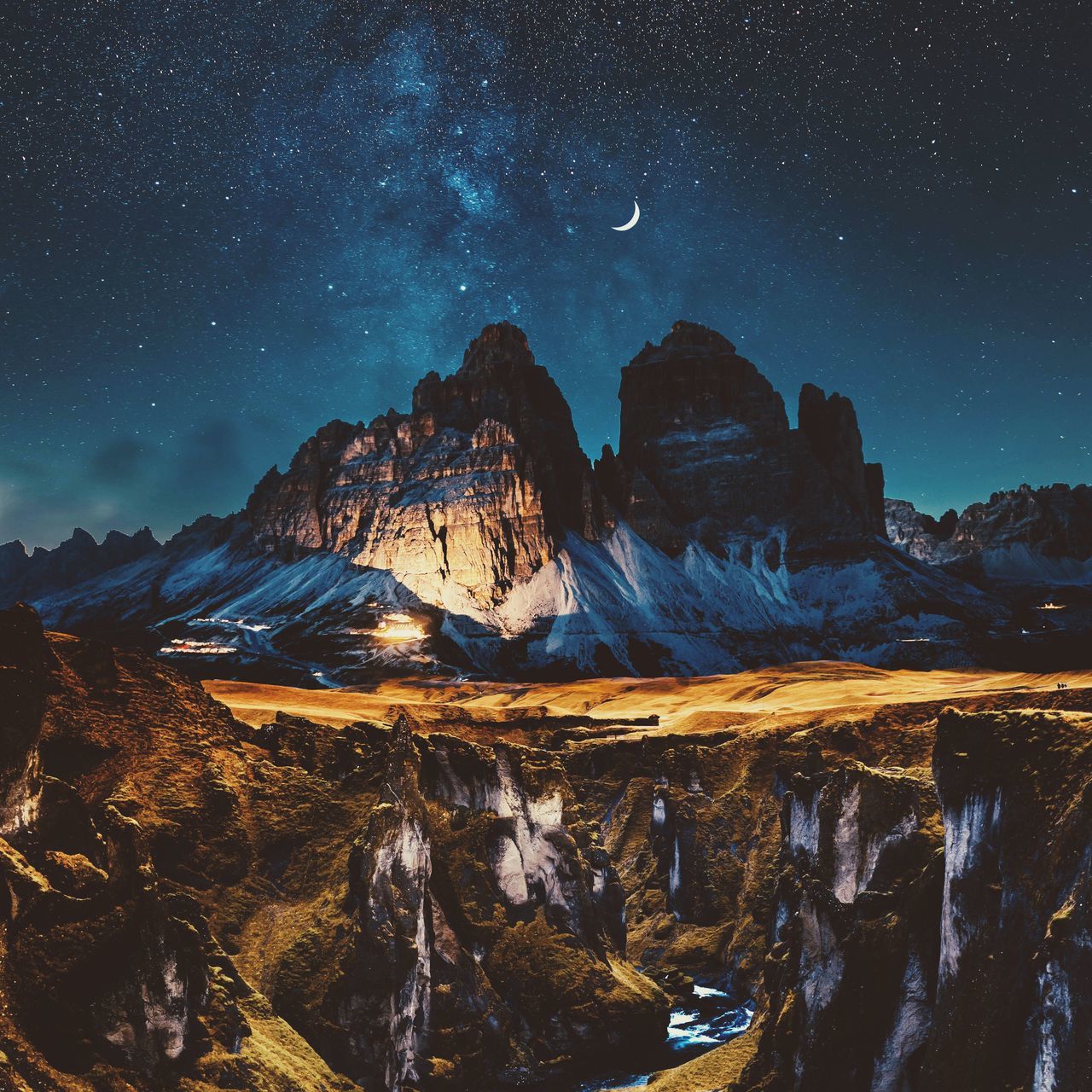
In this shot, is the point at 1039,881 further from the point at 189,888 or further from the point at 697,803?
the point at 697,803

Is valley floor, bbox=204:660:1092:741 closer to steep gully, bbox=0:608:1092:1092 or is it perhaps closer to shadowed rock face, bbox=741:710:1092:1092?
steep gully, bbox=0:608:1092:1092

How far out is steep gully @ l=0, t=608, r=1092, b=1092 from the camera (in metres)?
22.7

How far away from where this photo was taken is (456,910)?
41188 mm

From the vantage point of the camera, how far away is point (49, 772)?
3062cm

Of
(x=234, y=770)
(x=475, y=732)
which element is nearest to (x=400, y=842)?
(x=234, y=770)

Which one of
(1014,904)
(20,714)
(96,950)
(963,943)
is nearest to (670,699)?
(963,943)

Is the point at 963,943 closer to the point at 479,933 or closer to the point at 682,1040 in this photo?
the point at 479,933

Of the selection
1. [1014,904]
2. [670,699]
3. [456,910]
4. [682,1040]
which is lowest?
[682,1040]

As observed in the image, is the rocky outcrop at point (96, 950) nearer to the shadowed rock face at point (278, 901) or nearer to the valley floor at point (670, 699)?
the shadowed rock face at point (278, 901)

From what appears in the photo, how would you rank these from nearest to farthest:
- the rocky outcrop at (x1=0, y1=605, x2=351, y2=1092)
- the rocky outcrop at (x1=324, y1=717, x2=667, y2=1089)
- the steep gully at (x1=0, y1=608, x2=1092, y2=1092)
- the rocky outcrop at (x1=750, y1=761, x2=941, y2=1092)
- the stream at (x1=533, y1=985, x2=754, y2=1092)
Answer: the rocky outcrop at (x1=0, y1=605, x2=351, y2=1092) < the steep gully at (x1=0, y1=608, x2=1092, y2=1092) < the rocky outcrop at (x1=750, y1=761, x2=941, y2=1092) < the rocky outcrop at (x1=324, y1=717, x2=667, y2=1089) < the stream at (x1=533, y1=985, x2=754, y2=1092)

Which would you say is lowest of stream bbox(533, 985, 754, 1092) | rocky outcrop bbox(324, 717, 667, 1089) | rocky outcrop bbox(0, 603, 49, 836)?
stream bbox(533, 985, 754, 1092)

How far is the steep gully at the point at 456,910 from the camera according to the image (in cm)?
2266

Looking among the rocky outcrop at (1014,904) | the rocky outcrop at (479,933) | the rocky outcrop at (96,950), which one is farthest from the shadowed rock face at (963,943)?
the rocky outcrop at (96,950)

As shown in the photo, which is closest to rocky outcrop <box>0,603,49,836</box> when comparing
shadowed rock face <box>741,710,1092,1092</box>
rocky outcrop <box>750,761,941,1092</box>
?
rocky outcrop <box>750,761,941,1092</box>
